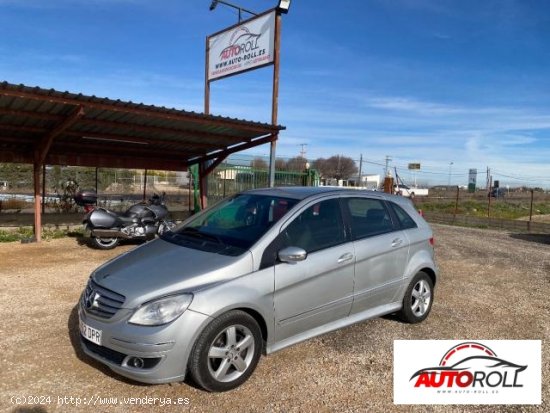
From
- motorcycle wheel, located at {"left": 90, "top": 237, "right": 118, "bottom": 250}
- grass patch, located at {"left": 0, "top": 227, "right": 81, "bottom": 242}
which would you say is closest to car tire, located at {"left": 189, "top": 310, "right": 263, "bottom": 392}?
motorcycle wheel, located at {"left": 90, "top": 237, "right": 118, "bottom": 250}

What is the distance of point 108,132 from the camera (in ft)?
35.8

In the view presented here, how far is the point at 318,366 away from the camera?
4.03 meters

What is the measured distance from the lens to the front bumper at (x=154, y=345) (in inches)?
125

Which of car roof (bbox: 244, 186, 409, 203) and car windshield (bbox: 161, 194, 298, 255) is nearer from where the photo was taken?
car windshield (bbox: 161, 194, 298, 255)

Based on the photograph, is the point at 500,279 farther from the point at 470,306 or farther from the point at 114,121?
the point at 114,121

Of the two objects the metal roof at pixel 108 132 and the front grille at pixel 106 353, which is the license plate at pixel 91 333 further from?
the metal roof at pixel 108 132

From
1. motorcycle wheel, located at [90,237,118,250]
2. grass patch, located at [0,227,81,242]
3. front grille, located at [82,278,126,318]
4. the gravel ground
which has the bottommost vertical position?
the gravel ground

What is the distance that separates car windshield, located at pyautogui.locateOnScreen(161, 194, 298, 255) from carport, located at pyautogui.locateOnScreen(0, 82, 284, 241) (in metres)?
4.84

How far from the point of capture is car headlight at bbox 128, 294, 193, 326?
3236 mm

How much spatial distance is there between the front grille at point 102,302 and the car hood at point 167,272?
41mm

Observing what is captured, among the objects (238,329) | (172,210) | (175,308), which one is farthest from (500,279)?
(172,210)

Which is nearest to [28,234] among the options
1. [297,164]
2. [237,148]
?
[237,148]

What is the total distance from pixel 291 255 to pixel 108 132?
340 inches

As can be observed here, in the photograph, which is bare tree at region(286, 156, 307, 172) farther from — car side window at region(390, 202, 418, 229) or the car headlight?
the car headlight
